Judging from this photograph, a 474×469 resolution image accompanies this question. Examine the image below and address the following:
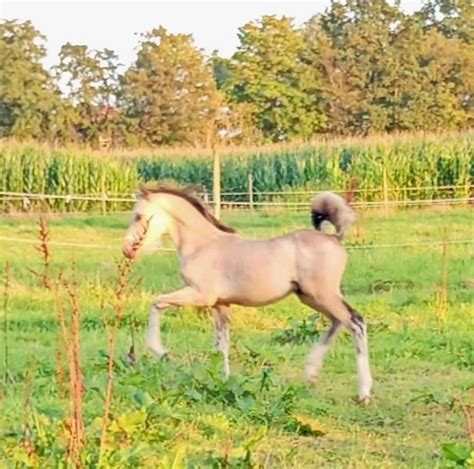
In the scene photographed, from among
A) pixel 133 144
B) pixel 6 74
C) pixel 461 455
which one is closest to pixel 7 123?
pixel 6 74

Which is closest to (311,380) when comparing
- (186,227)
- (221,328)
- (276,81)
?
(221,328)

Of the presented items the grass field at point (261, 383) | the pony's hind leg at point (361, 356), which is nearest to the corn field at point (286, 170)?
the grass field at point (261, 383)

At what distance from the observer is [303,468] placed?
527 centimetres

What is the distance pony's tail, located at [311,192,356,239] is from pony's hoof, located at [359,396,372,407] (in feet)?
4.77

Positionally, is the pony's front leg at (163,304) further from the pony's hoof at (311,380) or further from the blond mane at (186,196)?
the pony's hoof at (311,380)

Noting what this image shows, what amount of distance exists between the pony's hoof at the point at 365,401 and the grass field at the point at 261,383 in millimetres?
66

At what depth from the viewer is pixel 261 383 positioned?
262 inches

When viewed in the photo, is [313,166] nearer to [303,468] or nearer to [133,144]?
[133,144]

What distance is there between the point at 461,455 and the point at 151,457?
59.6 inches

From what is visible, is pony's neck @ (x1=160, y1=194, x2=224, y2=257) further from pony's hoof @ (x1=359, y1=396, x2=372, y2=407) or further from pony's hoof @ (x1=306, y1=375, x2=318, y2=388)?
pony's hoof @ (x1=359, y1=396, x2=372, y2=407)

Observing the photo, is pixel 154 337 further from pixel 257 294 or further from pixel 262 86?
pixel 262 86

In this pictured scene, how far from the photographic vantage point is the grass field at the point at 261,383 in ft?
17.2

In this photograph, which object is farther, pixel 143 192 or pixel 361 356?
pixel 143 192

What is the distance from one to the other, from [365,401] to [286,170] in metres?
24.9
